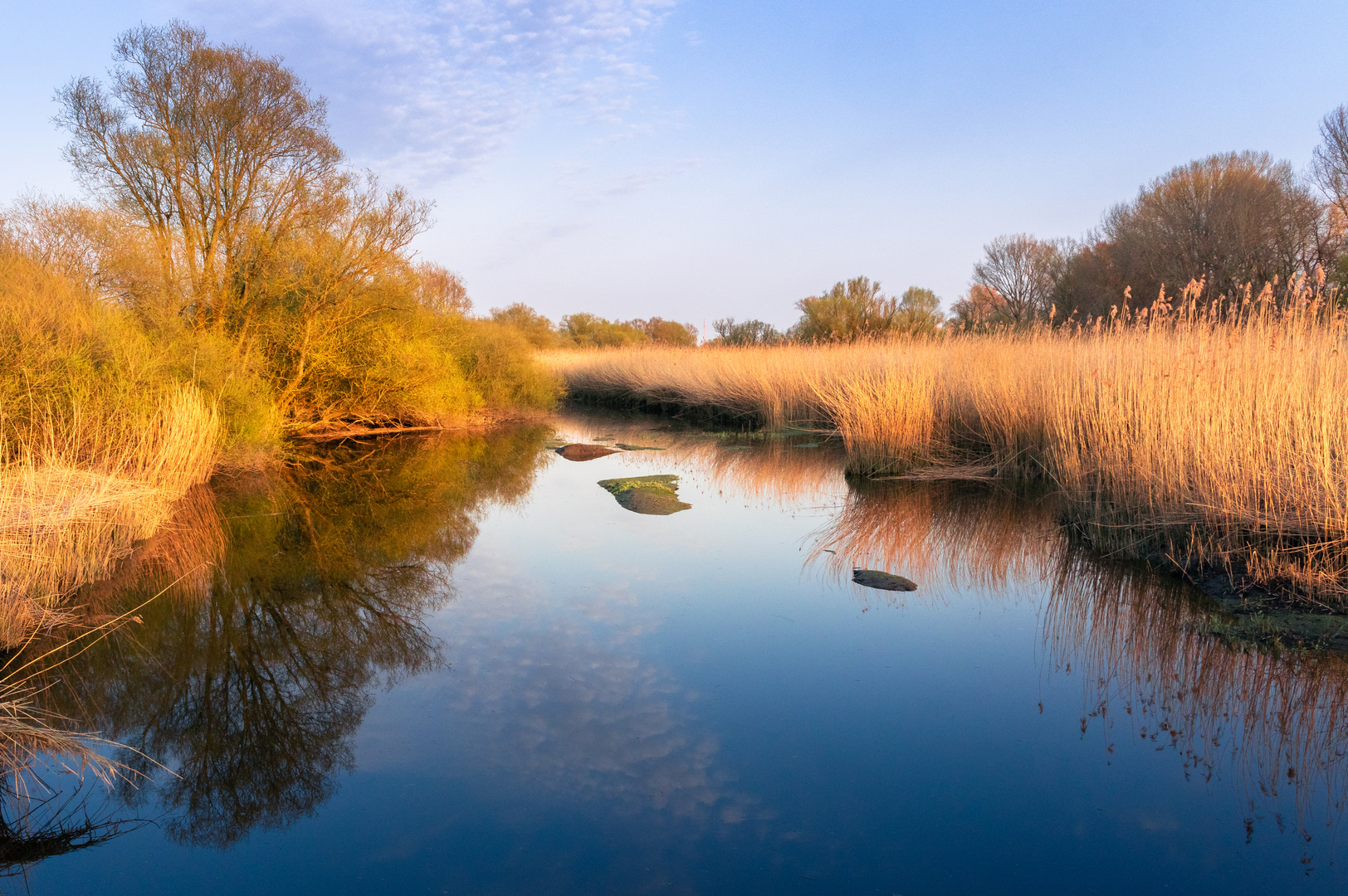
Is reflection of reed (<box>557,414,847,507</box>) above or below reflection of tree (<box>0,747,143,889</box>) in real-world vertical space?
above

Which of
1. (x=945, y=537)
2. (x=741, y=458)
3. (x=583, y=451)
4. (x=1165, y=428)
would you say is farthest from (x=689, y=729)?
(x=583, y=451)

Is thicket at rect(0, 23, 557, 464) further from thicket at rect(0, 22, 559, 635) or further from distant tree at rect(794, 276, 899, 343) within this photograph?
distant tree at rect(794, 276, 899, 343)

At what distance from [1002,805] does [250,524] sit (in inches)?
251

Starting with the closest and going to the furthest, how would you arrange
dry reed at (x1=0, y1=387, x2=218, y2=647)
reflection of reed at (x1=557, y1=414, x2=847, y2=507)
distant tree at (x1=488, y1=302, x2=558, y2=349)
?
dry reed at (x1=0, y1=387, x2=218, y2=647)
reflection of reed at (x1=557, y1=414, x2=847, y2=507)
distant tree at (x1=488, y1=302, x2=558, y2=349)

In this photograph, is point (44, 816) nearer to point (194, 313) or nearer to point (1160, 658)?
point (1160, 658)

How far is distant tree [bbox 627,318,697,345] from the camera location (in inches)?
1743

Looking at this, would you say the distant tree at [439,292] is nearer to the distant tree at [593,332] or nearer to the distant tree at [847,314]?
the distant tree at [847,314]

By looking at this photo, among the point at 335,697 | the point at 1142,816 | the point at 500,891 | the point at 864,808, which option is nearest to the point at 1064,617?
the point at 1142,816

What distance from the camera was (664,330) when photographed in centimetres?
4916

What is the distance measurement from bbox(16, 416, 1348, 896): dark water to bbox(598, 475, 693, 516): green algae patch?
1525 mm

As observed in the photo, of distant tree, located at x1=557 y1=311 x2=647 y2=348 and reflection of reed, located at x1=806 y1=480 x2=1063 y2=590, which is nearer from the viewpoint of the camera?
reflection of reed, located at x1=806 y1=480 x2=1063 y2=590

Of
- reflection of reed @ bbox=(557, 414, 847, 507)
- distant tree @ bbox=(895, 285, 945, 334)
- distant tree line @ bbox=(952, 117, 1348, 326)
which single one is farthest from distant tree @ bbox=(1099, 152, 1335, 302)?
reflection of reed @ bbox=(557, 414, 847, 507)

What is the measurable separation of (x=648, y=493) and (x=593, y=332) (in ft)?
131

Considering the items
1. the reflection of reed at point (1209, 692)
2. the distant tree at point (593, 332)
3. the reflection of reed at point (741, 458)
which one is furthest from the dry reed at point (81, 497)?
the distant tree at point (593, 332)
